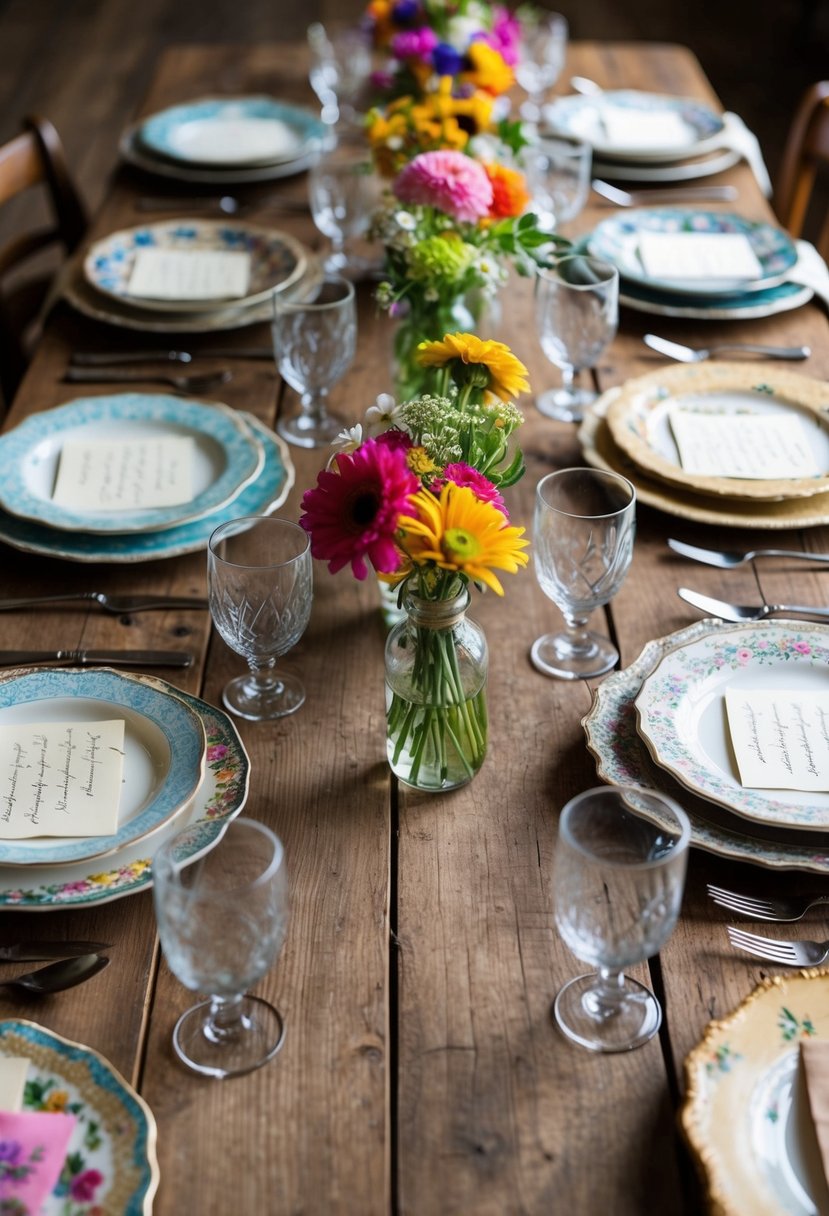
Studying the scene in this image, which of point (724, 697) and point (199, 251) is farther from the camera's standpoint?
point (199, 251)

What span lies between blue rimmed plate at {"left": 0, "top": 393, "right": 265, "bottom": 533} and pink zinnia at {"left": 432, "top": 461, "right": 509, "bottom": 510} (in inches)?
18.1

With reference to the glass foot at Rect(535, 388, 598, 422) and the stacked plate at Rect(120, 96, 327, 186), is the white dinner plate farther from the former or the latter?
the stacked plate at Rect(120, 96, 327, 186)

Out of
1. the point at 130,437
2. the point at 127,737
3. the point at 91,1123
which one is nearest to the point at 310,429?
the point at 130,437

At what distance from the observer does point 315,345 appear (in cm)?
146

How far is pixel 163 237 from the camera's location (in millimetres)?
1901

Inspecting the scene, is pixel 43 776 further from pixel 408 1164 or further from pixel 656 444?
pixel 656 444

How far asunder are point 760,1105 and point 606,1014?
12 centimetres

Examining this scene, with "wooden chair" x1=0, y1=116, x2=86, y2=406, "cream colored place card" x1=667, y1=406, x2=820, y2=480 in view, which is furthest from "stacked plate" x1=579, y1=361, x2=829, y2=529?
"wooden chair" x1=0, y1=116, x2=86, y2=406

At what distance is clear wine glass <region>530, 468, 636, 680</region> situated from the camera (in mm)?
1104

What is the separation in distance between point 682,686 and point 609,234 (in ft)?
3.35

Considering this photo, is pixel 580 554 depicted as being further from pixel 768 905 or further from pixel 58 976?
pixel 58 976

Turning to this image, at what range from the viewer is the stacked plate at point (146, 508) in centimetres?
129

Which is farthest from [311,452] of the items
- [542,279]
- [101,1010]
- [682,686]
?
[101,1010]

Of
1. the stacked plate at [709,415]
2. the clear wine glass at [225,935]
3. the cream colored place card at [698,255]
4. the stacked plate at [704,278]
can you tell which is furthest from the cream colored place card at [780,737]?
the cream colored place card at [698,255]
